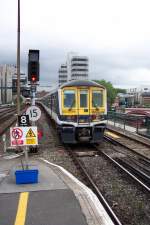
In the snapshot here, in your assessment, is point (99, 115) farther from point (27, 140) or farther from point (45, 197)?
point (45, 197)

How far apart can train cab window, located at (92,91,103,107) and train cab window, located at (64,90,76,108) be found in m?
0.94

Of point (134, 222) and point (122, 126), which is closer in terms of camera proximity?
point (134, 222)

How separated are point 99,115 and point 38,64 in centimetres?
513

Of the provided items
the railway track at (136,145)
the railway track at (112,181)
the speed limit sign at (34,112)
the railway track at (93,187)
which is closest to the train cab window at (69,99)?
the railway track at (93,187)

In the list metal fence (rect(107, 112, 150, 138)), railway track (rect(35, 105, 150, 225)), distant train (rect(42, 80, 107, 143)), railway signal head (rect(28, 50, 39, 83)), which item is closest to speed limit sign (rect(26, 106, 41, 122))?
railway signal head (rect(28, 50, 39, 83))

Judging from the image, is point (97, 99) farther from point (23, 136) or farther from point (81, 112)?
point (23, 136)

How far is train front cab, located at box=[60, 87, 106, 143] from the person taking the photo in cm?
1906

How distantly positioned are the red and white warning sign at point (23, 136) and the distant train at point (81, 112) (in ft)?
24.9

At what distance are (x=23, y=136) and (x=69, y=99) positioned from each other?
27.0ft

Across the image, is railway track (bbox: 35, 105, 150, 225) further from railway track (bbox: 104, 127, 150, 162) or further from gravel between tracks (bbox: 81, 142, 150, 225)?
railway track (bbox: 104, 127, 150, 162)

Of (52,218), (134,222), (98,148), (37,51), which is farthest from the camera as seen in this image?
(98,148)

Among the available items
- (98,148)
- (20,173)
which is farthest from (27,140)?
(98,148)

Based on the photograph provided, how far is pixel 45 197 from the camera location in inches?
350

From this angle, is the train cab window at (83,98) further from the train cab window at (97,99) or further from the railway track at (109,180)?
the railway track at (109,180)
